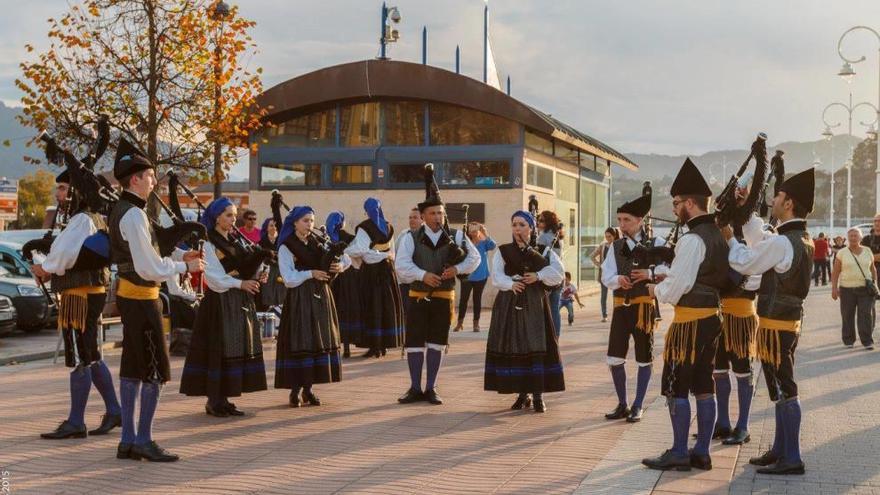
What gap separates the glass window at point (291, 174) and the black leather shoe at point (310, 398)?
14.5m

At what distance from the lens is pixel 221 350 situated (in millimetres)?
9062

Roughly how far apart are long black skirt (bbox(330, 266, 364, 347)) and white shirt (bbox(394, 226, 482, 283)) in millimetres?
3424

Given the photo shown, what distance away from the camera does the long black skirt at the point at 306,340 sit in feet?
31.3

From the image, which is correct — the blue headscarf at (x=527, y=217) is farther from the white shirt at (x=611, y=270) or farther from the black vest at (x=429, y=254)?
the black vest at (x=429, y=254)

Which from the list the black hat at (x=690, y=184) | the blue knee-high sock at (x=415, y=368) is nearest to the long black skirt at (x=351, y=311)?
the blue knee-high sock at (x=415, y=368)

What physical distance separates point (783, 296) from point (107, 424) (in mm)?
5266

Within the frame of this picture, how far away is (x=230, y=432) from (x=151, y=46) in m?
9.38

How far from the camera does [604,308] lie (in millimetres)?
20047

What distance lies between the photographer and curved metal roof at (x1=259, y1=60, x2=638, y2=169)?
22.5 meters

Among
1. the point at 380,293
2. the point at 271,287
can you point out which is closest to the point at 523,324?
the point at 380,293

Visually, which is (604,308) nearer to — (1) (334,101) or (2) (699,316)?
(1) (334,101)

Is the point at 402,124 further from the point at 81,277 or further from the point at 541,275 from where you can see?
the point at 81,277

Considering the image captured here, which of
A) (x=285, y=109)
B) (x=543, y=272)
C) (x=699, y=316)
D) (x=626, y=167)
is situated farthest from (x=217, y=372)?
(x=626, y=167)

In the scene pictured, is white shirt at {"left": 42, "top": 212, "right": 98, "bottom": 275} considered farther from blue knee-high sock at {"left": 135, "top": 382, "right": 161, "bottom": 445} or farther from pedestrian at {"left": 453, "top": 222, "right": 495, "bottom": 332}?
pedestrian at {"left": 453, "top": 222, "right": 495, "bottom": 332}
